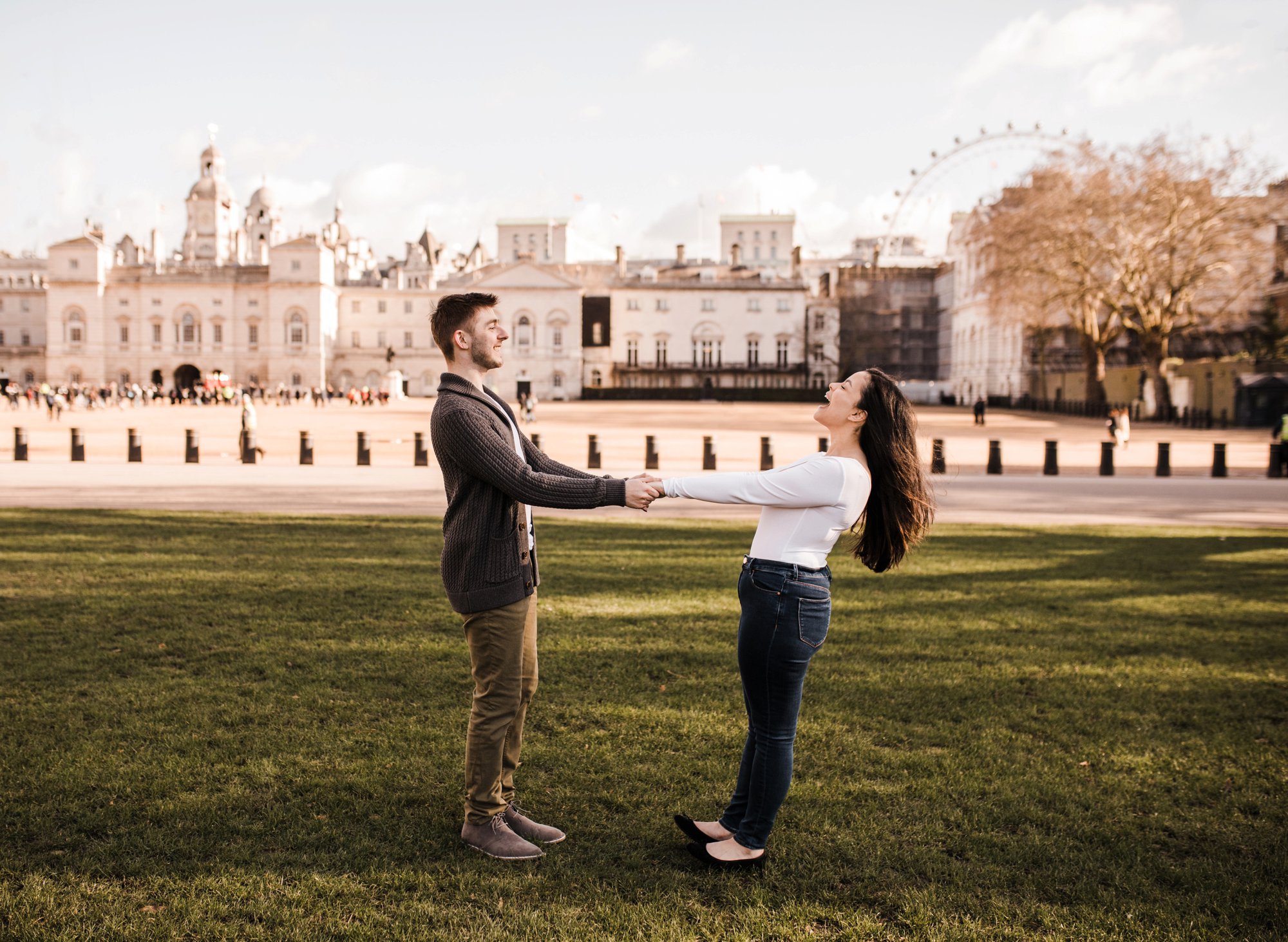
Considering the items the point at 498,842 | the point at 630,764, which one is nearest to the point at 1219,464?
the point at 630,764

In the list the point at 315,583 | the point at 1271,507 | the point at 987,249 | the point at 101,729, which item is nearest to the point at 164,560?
the point at 315,583

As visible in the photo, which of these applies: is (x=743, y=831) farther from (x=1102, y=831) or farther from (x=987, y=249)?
(x=987, y=249)

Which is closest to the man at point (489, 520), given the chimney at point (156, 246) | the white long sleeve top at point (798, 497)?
the white long sleeve top at point (798, 497)

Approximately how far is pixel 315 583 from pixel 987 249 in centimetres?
4651

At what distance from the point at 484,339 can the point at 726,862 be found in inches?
80.4

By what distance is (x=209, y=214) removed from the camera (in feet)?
400

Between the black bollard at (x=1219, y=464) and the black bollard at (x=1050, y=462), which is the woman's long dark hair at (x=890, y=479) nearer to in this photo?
the black bollard at (x=1050, y=462)

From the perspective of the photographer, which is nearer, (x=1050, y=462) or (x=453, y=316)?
(x=453, y=316)

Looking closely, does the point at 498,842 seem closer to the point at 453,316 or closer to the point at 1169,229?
the point at 453,316

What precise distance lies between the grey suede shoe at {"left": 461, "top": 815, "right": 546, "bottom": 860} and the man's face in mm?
1685

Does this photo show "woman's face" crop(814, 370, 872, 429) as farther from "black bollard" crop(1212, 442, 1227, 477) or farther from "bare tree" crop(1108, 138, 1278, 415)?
"bare tree" crop(1108, 138, 1278, 415)

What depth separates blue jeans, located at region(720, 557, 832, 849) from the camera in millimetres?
3453

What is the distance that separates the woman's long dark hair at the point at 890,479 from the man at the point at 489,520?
79 cm

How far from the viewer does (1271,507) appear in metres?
15.2
